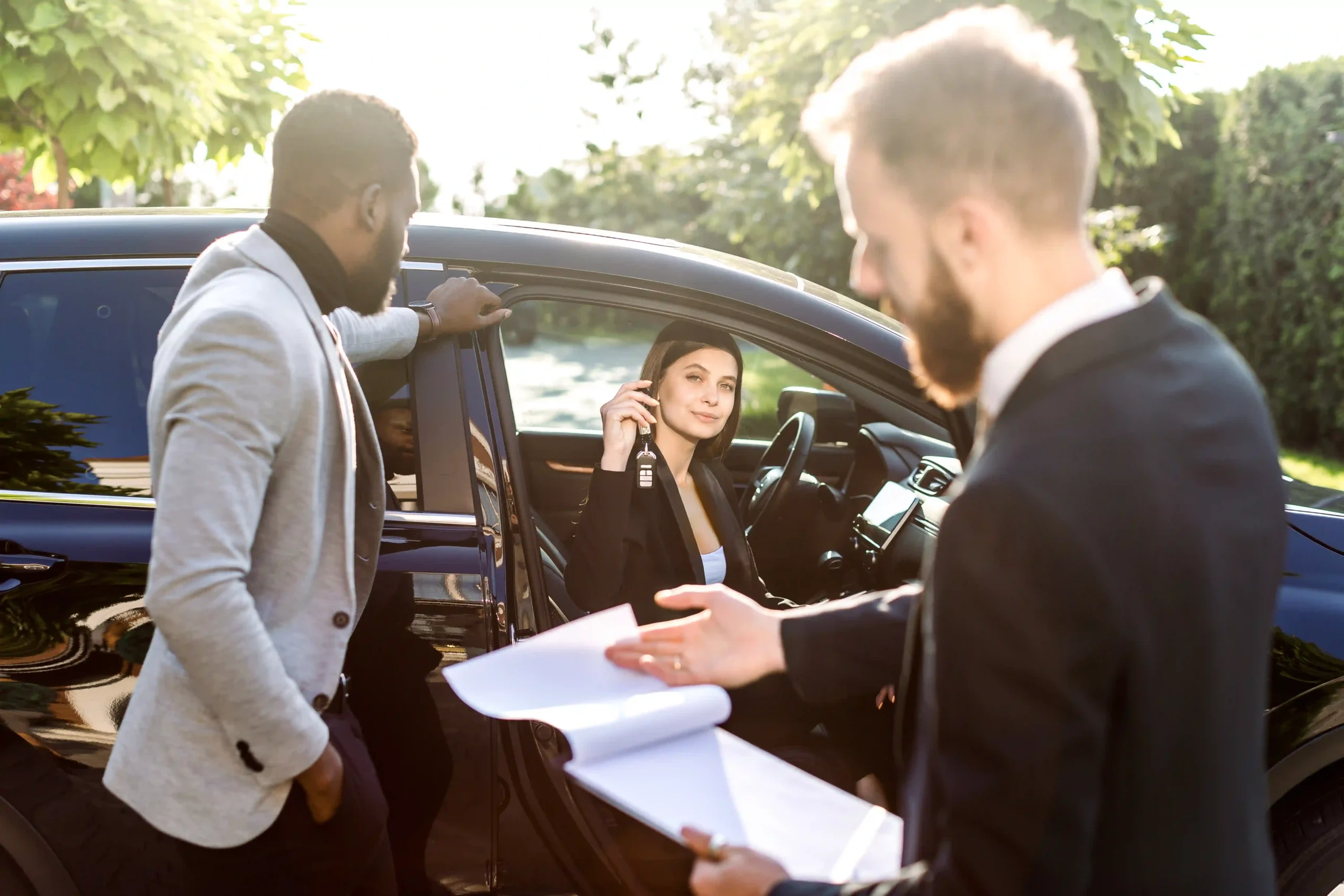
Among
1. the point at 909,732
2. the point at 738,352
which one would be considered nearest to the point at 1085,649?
the point at 909,732

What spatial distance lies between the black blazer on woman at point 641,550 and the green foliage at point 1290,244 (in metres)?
9.28

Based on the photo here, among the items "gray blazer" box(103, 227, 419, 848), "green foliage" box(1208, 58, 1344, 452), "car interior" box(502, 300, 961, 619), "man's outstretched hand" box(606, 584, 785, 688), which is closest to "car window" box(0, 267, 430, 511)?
"gray blazer" box(103, 227, 419, 848)

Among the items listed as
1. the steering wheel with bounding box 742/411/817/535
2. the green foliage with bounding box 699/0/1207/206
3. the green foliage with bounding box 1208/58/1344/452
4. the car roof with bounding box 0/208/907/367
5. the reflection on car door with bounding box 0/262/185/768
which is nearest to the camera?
the reflection on car door with bounding box 0/262/185/768

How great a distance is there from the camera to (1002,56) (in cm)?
105

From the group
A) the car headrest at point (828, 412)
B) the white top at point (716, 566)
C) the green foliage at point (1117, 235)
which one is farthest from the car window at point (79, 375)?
the green foliage at point (1117, 235)

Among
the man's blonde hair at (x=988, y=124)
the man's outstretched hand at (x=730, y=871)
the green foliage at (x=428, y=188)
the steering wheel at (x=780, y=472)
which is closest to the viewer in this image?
the man's blonde hair at (x=988, y=124)

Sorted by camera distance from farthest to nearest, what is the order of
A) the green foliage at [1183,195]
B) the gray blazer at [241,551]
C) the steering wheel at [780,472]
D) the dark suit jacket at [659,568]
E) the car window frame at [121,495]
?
the green foliage at [1183,195] < the steering wheel at [780,472] < the dark suit jacket at [659,568] < the car window frame at [121,495] < the gray blazer at [241,551]

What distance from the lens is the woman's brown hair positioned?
304cm

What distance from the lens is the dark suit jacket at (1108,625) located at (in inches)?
37.0

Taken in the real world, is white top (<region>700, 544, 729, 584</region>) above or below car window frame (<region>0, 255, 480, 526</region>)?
below

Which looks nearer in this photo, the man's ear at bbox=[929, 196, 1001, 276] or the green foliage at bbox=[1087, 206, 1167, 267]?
the man's ear at bbox=[929, 196, 1001, 276]

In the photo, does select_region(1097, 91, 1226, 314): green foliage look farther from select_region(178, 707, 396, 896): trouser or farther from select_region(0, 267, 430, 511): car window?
select_region(178, 707, 396, 896): trouser

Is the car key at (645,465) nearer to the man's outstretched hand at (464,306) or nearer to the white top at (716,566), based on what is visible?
the white top at (716,566)

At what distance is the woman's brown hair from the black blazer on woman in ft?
1.07
